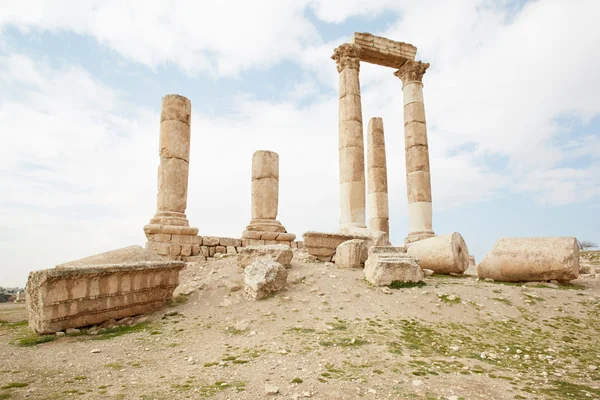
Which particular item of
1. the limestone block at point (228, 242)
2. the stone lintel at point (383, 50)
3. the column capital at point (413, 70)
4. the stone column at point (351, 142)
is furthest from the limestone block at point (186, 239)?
the column capital at point (413, 70)

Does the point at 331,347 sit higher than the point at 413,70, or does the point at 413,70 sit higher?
the point at 413,70

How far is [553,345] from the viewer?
5.40 m

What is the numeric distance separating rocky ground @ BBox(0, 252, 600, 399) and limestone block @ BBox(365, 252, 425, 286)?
0.27m

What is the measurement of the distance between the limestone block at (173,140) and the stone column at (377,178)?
10.4 metres

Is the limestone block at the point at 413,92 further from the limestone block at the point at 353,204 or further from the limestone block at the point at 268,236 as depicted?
the limestone block at the point at 268,236

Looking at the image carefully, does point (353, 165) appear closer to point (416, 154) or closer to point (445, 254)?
point (416, 154)

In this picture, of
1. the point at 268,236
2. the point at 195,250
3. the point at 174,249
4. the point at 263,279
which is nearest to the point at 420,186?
the point at 268,236

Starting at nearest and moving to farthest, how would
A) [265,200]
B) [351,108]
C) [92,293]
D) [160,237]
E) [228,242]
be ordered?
[92,293]
[160,237]
[228,242]
[265,200]
[351,108]

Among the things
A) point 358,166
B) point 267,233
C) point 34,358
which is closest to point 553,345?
point 34,358

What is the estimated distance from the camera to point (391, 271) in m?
7.97

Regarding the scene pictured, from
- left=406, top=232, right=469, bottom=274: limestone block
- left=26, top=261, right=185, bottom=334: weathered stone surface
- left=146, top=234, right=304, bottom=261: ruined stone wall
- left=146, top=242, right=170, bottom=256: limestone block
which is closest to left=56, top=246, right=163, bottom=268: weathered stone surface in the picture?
left=26, top=261, right=185, bottom=334: weathered stone surface

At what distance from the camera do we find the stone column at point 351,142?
50.1 ft

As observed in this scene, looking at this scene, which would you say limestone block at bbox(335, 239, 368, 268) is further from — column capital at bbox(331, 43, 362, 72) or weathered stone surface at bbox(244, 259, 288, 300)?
column capital at bbox(331, 43, 362, 72)

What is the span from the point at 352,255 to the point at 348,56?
33.3 ft
